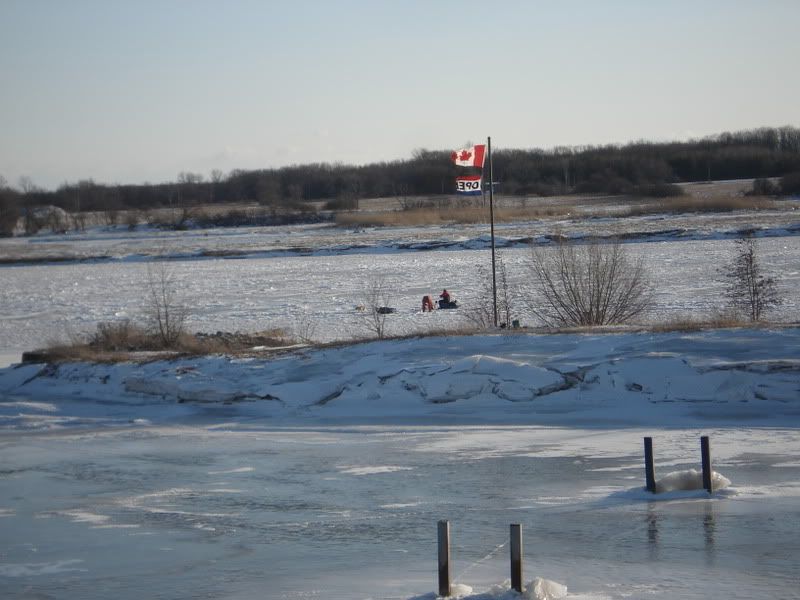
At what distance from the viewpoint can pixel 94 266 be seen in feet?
176

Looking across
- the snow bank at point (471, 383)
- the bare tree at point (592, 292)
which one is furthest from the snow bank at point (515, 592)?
the bare tree at point (592, 292)

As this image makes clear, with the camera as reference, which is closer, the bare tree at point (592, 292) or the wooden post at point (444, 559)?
the wooden post at point (444, 559)

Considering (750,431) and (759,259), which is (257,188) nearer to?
(759,259)

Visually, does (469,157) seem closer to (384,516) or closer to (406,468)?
(406,468)

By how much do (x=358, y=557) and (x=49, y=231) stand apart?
8698 cm

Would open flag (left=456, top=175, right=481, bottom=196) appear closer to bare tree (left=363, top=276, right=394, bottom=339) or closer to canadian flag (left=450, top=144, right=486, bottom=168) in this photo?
canadian flag (left=450, top=144, right=486, bottom=168)

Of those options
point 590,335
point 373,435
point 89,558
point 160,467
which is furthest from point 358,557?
point 590,335

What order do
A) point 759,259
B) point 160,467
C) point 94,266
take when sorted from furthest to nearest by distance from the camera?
point 94,266 → point 759,259 → point 160,467

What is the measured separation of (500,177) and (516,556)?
102 meters

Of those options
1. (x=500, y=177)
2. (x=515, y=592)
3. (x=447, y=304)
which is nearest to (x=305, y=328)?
(x=447, y=304)

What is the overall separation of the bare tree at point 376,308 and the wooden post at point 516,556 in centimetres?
1458

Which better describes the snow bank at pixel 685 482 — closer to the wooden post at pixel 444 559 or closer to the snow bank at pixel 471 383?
the wooden post at pixel 444 559

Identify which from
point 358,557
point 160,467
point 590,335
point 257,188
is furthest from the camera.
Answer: point 257,188

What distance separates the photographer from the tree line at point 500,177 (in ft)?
332
